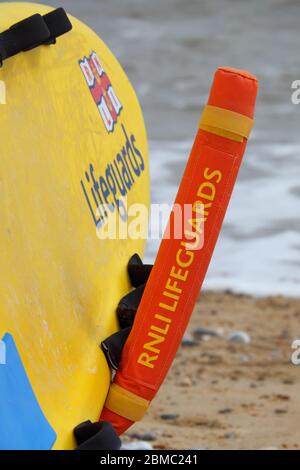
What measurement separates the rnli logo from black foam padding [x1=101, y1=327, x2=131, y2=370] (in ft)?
1.89

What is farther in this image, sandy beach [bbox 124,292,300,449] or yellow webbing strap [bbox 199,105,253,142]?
sandy beach [bbox 124,292,300,449]

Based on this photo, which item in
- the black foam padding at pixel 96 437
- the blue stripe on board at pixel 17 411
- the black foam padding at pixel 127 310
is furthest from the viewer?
the black foam padding at pixel 127 310

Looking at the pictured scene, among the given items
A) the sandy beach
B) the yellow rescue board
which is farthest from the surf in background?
the yellow rescue board

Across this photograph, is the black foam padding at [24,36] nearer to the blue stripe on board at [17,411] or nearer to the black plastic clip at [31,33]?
the black plastic clip at [31,33]

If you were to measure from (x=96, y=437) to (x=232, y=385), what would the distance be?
2075 millimetres

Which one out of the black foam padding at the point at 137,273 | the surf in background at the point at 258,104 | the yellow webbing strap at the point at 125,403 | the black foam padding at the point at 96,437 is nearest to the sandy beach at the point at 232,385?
the surf in background at the point at 258,104

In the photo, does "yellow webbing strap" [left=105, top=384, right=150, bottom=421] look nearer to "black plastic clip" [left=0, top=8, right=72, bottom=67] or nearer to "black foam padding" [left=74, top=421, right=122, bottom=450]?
"black foam padding" [left=74, top=421, right=122, bottom=450]

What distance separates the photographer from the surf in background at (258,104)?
18.3ft

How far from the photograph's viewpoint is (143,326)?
2.08 metres

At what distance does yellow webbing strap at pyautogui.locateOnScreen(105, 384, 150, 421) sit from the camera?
210 centimetres

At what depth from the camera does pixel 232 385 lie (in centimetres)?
387

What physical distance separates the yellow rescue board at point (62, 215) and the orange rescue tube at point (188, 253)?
66 mm

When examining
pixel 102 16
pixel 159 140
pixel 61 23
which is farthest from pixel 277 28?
pixel 61 23

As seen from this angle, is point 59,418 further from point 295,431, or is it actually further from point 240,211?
point 240,211
